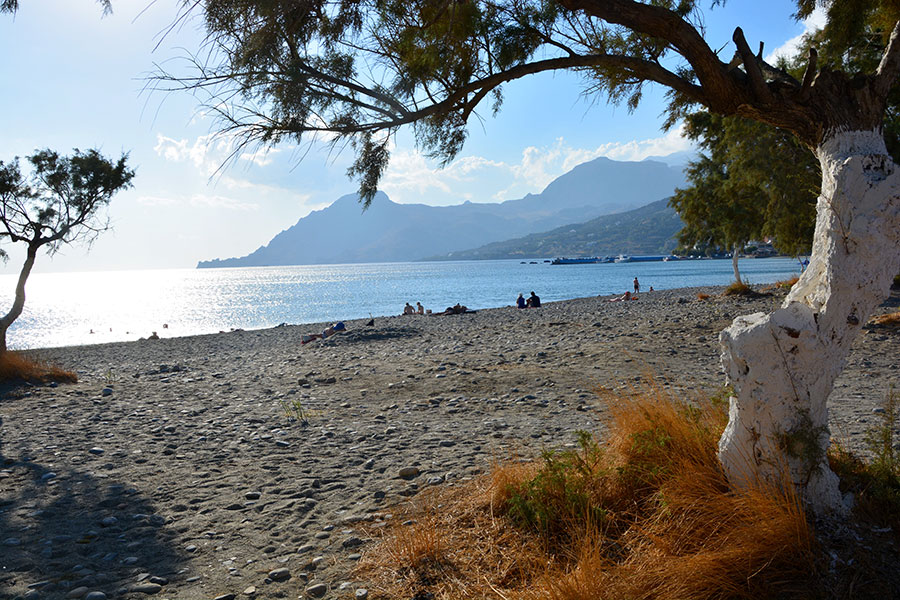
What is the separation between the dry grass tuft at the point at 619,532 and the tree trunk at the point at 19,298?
14.6m

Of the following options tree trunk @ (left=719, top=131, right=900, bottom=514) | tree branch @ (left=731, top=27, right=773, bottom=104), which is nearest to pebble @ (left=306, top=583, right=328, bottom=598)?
tree trunk @ (left=719, top=131, right=900, bottom=514)

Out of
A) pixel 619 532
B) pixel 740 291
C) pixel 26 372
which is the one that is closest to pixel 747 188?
pixel 740 291

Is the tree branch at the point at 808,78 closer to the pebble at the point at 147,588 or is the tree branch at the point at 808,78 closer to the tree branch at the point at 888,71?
the tree branch at the point at 888,71

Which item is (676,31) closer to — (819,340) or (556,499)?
(819,340)

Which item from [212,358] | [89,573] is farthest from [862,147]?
[212,358]

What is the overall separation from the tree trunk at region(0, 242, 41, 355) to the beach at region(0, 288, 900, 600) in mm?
2171

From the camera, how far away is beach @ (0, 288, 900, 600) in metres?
4.12

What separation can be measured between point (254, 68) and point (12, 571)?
4261 millimetres

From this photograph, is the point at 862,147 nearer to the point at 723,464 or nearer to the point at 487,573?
the point at 723,464

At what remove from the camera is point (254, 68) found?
4723 millimetres

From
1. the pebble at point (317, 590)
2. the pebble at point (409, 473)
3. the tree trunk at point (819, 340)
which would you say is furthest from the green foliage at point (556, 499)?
the pebble at point (409, 473)

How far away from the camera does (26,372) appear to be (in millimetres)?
13438

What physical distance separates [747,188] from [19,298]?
2651cm

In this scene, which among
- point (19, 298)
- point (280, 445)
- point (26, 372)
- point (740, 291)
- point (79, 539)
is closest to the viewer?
point (79, 539)
